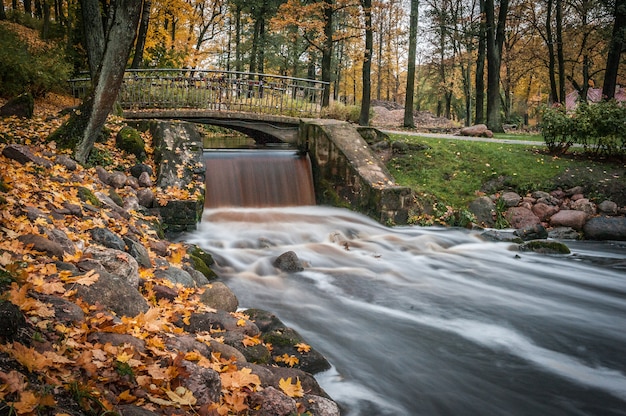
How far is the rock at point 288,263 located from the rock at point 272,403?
4950 mm

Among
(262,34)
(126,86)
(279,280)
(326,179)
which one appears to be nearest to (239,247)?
(279,280)

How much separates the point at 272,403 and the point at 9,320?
1660 millimetres

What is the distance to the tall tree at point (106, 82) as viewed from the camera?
8148mm

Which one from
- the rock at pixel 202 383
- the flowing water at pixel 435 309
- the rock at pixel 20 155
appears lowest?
the flowing water at pixel 435 309

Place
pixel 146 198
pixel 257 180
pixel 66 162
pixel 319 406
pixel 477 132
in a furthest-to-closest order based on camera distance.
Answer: pixel 477 132
pixel 257 180
pixel 146 198
pixel 66 162
pixel 319 406

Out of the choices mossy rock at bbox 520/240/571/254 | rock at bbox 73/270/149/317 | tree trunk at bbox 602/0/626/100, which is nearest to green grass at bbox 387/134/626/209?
mossy rock at bbox 520/240/571/254

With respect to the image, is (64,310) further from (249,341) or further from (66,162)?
(66,162)

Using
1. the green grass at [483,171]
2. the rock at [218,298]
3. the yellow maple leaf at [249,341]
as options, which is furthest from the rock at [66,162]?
the green grass at [483,171]

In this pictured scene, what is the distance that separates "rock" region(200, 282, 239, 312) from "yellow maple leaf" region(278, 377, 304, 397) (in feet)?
5.72

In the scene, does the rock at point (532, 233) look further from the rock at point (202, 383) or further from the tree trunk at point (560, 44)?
the tree trunk at point (560, 44)

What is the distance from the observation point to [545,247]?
384 inches

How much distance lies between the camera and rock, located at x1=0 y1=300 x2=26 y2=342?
2557mm

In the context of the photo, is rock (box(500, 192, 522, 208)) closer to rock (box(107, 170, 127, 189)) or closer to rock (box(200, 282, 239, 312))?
rock (box(200, 282, 239, 312))

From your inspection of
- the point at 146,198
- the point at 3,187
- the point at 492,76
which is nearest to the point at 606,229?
the point at 146,198
